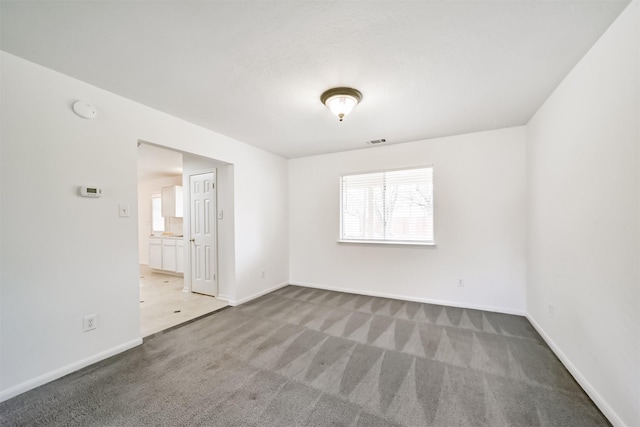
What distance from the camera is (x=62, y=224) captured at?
85.5 inches

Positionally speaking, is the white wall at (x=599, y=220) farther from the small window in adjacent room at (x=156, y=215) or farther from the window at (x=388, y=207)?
the small window in adjacent room at (x=156, y=215)

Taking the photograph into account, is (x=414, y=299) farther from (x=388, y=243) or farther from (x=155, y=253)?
(x=155, y=253)

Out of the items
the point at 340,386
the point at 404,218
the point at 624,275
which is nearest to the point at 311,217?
the point at 404,218

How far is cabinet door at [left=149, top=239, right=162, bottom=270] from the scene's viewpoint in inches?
240

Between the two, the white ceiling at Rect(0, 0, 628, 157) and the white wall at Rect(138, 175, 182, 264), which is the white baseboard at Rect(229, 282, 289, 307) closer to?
the white ceiling at Rect(0, 0, 628, 157)

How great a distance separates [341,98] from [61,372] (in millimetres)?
3425

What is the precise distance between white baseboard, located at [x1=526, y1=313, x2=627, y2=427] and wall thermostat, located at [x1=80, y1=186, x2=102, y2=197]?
4.25 meters

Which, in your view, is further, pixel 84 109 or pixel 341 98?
pixel 341 98

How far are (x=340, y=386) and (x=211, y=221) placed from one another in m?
3.23

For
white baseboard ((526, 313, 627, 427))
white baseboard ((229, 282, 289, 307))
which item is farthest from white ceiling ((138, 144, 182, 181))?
white baseboard ((526, 313, 627, 427))

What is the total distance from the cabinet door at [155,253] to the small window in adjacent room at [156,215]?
1.18 m

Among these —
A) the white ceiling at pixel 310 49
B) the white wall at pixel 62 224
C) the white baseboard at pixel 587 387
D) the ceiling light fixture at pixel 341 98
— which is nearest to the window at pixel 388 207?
the white ceiling at pixel 310 49

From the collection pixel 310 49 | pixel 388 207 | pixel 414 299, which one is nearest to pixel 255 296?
pixel 414 299

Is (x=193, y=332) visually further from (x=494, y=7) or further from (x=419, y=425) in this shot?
(x=494, y=7)
